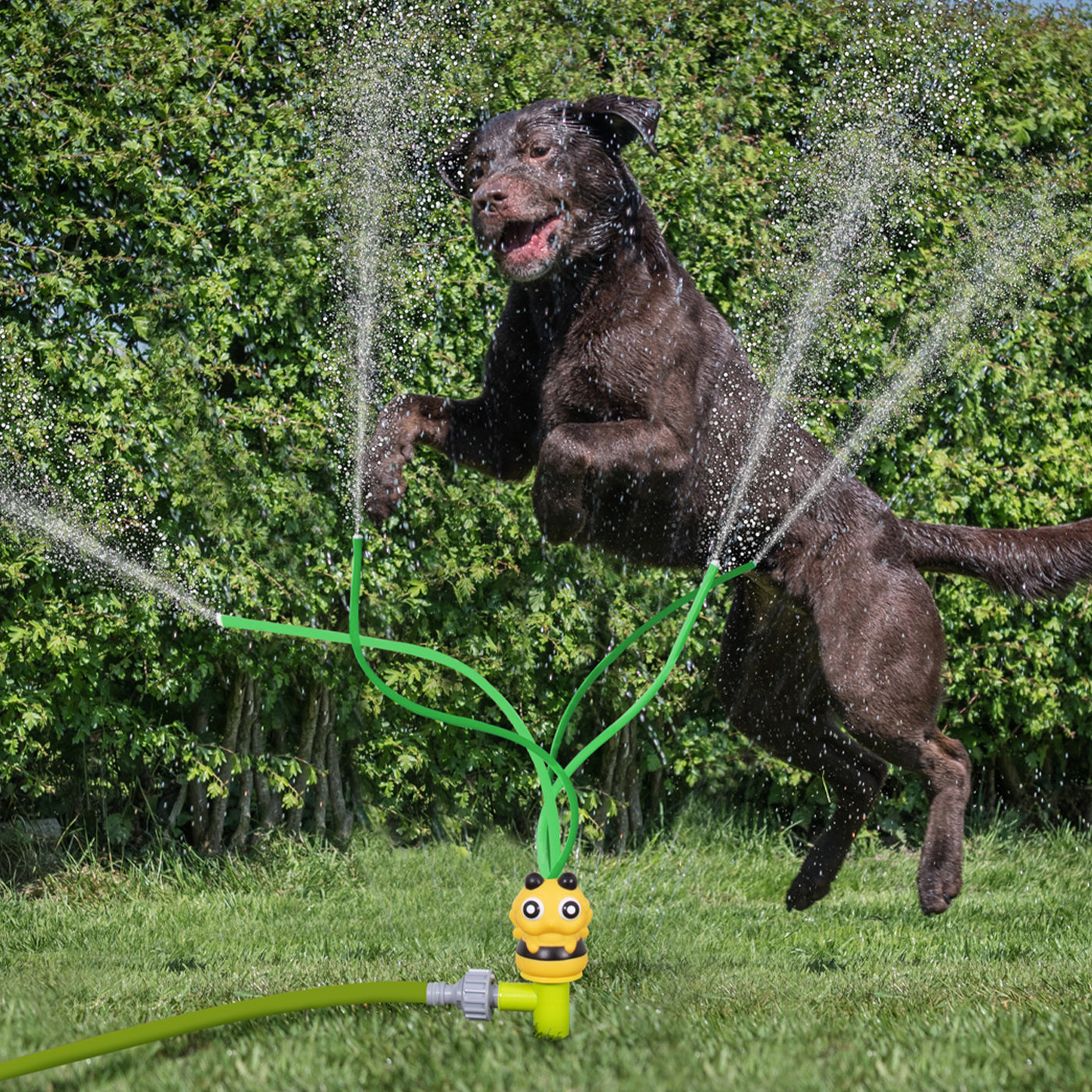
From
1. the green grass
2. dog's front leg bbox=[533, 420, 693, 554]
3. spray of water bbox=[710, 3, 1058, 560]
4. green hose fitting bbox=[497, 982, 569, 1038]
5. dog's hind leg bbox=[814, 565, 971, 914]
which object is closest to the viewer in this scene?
the green grass

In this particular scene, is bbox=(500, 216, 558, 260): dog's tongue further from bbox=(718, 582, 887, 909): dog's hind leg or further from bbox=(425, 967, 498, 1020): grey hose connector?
bbox=(425, 967, 498, 1020): grey hose connector

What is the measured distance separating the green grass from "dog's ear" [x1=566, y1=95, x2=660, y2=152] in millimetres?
1920

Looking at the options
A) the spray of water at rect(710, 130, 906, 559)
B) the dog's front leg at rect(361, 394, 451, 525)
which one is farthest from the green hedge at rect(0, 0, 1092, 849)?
the dog's front leg at rect(361, 394, 451, 525)

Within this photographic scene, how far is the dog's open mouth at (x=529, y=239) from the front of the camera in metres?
2.52

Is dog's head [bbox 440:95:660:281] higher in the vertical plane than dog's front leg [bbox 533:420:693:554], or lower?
higher

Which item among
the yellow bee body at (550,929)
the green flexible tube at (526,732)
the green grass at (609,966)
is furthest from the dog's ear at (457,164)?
the green grass at (609,966)

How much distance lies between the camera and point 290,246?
4.46 m

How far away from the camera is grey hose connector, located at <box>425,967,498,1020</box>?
76.2 inches

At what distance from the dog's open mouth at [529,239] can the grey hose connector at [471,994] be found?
1483 mm

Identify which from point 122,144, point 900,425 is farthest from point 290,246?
point 900,425

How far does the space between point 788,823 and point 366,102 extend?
387 cm

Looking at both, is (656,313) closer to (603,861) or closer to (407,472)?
(407,472)

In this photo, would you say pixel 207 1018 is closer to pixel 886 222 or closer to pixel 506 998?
pixel 506 998

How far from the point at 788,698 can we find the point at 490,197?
60.8 inches
